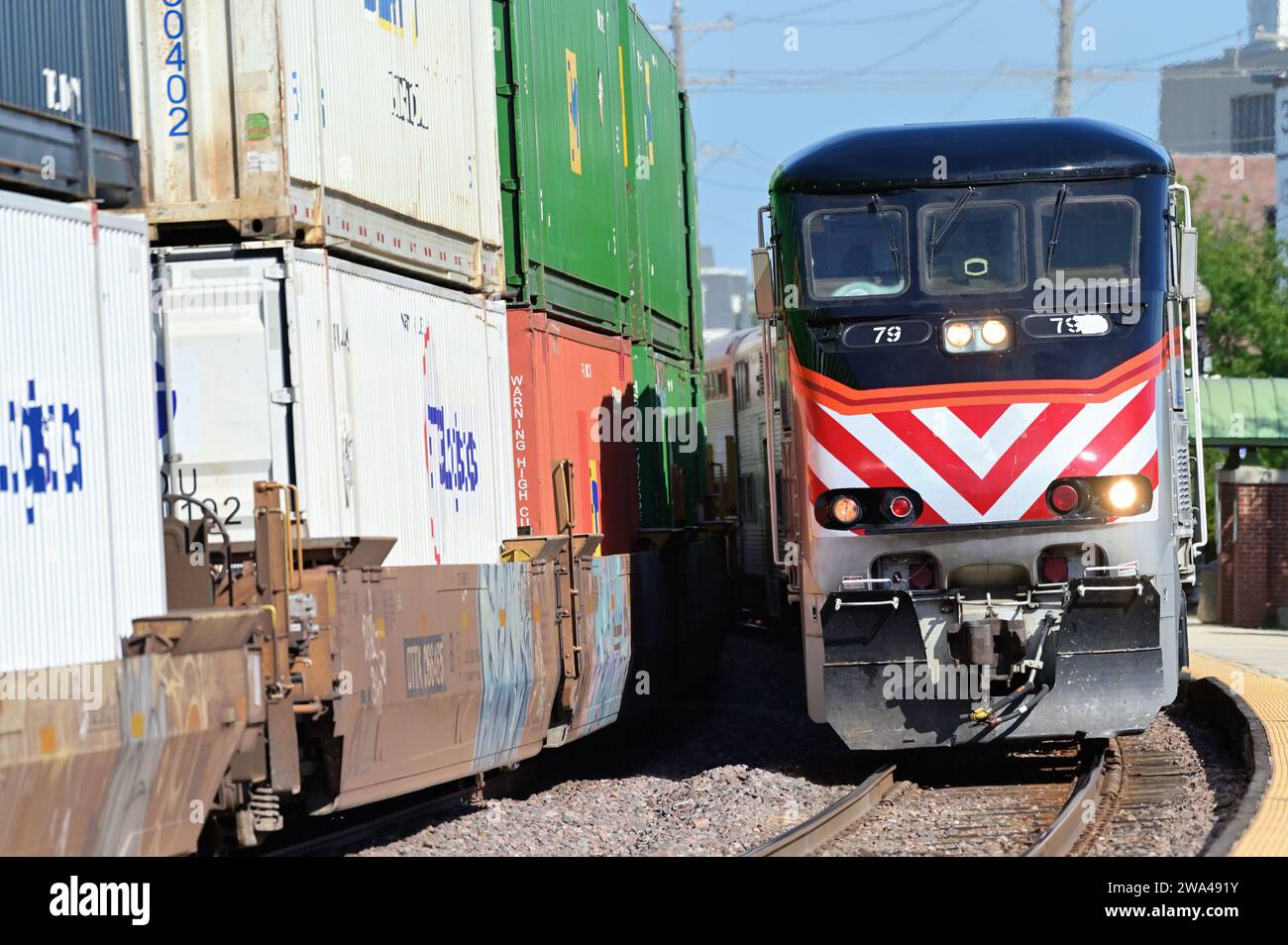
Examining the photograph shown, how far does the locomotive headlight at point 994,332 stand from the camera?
10.4 m

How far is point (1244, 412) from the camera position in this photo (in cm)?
2550

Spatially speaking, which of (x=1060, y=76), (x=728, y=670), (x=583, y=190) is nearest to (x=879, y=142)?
(x=583, y=190)

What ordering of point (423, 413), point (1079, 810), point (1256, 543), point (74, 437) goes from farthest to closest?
point (1256, 543) < point (423, 413) < point (1079, 810) < point (74, 437)

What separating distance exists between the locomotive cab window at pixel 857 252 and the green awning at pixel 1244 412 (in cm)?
1590

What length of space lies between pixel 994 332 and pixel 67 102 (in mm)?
5751

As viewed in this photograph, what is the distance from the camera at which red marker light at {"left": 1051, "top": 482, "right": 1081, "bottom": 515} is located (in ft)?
33.3

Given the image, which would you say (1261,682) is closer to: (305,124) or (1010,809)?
(1010,809)

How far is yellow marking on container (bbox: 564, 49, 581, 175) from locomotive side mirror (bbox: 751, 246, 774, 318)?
2.72 m

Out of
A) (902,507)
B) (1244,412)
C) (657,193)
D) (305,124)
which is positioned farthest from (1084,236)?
(1244,412)

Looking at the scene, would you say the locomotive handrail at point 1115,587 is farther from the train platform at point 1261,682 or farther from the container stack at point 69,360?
the container stack at point 69,360

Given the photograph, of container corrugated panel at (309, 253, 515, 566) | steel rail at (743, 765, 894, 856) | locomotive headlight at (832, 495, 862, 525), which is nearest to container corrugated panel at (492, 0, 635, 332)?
container corrugated panel at (309, 253, 515, 566)

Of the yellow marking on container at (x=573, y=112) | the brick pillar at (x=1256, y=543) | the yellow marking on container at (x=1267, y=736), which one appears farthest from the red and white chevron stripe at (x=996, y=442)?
the brick pillar at (x=1256, y=543)
